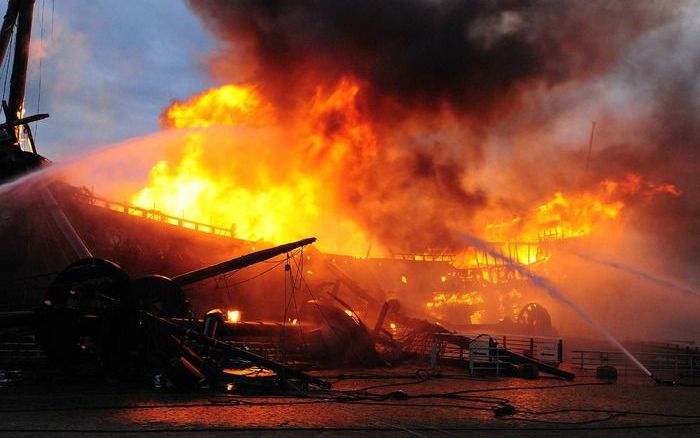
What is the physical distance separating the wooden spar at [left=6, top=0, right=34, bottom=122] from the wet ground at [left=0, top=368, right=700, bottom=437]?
4007 cm

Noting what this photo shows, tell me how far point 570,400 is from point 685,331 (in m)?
46.7

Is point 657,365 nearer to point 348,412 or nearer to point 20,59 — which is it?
point 348,412

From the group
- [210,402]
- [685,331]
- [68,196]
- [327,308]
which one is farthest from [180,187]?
[685,331]

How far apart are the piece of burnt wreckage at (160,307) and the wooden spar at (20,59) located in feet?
0.37

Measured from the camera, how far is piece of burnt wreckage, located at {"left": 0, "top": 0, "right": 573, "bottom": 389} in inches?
658

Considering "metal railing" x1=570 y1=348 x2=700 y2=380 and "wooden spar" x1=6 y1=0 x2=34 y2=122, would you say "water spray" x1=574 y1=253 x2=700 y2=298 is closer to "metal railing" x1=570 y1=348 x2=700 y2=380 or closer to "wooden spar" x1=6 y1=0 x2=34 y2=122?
"metal railing" x1=570 y1=348 x2=700 y2=380

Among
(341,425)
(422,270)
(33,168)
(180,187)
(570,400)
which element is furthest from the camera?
(422,270)

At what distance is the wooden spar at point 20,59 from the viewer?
4803 cm

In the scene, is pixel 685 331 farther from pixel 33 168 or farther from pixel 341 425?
pixel 33 168

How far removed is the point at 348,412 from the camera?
13125 mm

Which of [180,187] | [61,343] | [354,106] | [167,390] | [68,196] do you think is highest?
[354,106]

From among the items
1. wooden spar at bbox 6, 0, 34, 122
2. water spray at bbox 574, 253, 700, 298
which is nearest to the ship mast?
wooden spar at bbox 6, 0, 34, 122

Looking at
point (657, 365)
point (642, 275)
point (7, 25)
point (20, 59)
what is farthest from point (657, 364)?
point (7, 25)

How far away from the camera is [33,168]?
3650 centimetres
